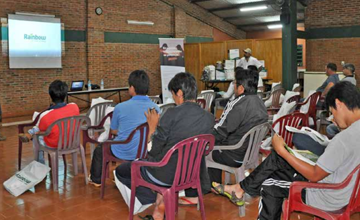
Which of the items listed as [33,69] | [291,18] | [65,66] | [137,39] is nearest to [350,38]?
[291,18]

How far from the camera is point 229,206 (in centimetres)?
364

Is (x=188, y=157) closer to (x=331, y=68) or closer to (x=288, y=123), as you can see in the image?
(x=288, y=123)

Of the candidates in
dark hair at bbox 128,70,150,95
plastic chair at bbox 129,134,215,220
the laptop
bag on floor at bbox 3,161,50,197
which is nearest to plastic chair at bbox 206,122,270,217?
plastic chair at bbox 129,134,215,220

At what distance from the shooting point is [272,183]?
2531 millimetres

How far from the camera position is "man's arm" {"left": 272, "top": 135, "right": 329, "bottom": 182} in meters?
2.16

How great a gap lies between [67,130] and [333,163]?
2.83 meters

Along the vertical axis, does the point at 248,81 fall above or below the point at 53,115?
above

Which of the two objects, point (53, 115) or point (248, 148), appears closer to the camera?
point (248, 148)

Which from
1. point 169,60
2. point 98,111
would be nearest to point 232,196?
point 98,111

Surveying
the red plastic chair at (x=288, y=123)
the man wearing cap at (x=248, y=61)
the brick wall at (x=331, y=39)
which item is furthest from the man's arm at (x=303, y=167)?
the brick wall at (x=331, y=39)

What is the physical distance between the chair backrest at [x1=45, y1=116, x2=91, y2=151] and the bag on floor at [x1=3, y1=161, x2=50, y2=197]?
1.02 feet

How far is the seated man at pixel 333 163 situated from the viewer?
2096 millimetres

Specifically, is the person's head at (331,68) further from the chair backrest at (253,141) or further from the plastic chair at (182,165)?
the plastic chair at (182,165)

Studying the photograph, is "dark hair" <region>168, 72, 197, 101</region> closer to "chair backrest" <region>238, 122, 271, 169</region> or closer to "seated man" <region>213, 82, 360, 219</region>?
"chair backrest" <region>238, 122, 271, 169</region>
